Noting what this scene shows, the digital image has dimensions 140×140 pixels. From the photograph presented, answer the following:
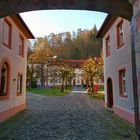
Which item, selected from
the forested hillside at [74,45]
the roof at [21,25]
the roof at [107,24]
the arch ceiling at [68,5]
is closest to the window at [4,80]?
the roof at [21,25]

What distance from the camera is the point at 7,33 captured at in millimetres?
11805

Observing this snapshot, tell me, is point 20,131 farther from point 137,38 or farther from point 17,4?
point 137,38

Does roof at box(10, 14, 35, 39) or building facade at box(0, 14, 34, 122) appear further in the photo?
roof at box(10, 14, 35, 39)

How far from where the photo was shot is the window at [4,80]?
11.0 m

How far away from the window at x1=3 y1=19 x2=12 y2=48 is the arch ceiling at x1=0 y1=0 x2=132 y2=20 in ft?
15.4

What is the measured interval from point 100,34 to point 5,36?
27.8 feet

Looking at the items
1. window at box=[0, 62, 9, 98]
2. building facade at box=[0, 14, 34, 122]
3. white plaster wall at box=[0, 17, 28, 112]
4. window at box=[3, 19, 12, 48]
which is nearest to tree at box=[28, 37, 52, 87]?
building facade at box=[0, 14, 34, 122]

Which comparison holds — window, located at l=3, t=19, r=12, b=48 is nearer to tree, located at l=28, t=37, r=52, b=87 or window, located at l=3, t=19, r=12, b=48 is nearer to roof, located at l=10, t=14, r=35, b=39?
roof, located at l=10, t=14, r=35, b=39

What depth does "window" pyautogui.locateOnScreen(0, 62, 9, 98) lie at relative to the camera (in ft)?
36.2

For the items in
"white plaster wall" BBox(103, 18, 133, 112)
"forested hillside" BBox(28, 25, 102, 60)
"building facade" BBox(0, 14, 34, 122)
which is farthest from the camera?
"forested hillside" BBox(28, 25, 102, 60)

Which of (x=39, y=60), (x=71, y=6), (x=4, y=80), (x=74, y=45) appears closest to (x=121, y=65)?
(x=71, y=6)

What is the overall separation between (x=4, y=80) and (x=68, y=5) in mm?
6635

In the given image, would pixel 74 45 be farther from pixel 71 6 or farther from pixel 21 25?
pixel 71 6

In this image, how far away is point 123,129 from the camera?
28.9 feet
